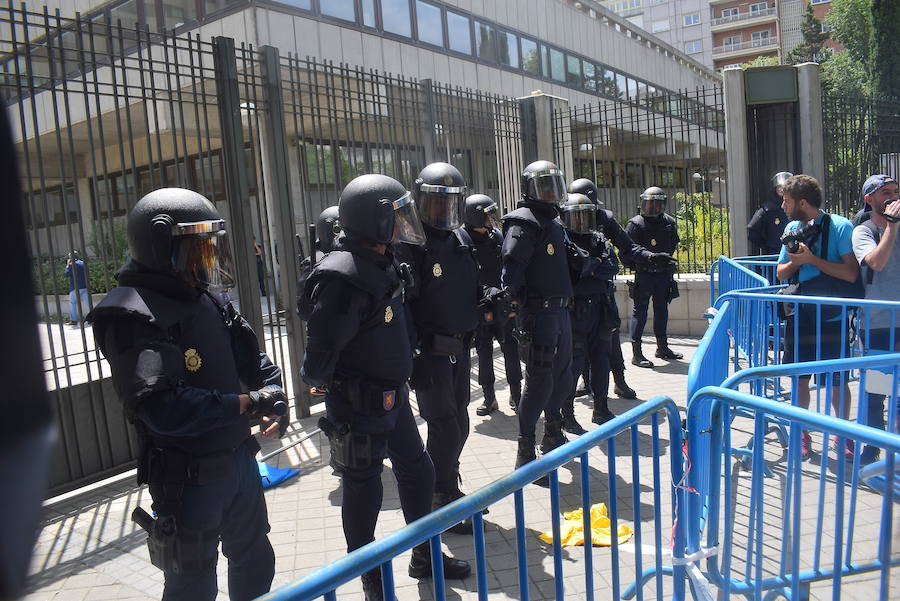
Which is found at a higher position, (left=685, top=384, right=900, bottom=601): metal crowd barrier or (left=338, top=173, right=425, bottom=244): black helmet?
(left=338, top=173, right=425, bottom=244): black helmet

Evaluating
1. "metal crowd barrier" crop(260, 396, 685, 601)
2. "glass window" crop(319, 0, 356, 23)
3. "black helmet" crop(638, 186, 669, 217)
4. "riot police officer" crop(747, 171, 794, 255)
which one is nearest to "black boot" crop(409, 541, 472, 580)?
"metal crowd barrier" crop(260, 396, 685, 601)

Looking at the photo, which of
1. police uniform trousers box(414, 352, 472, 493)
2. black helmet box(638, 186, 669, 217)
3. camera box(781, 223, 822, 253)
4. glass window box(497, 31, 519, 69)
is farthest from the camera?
glass window box(497, 31, 519, 69)

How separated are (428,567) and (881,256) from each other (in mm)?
3631

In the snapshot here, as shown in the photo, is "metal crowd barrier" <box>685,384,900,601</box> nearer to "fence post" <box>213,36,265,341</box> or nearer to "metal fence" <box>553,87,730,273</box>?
"fence post" <box>213,36,265,341</box>

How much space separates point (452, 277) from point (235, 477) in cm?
181

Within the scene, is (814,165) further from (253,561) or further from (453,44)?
(453,44)

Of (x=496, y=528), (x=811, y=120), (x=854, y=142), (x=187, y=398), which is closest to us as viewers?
(x=187, y=398)

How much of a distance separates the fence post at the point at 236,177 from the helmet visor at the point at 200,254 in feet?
11.1

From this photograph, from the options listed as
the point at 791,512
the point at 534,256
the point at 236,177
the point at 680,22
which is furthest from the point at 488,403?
the point at 680,22

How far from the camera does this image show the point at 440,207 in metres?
4.08

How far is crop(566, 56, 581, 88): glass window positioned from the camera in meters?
25.8

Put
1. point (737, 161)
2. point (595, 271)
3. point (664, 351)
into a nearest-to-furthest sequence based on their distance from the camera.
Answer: point (595, 271), point (664, 351), point (737, 161)

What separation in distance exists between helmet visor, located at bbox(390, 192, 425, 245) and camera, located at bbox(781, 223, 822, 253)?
9.34 feet

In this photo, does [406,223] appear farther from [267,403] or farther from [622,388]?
[622,388]
